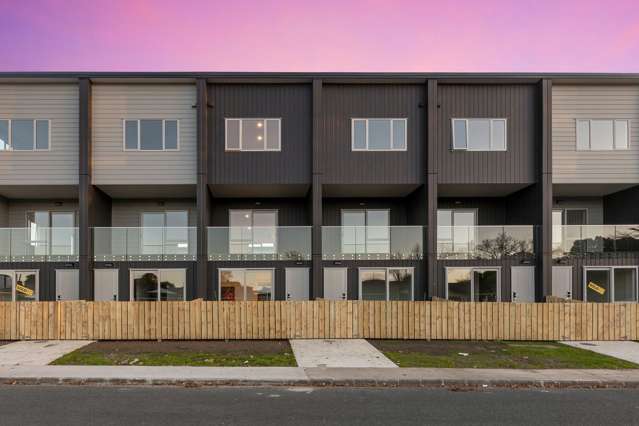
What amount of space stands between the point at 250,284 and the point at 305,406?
998 centimetres

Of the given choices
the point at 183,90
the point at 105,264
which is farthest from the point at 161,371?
the point at 183,90

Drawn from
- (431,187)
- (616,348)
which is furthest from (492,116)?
(616,348)

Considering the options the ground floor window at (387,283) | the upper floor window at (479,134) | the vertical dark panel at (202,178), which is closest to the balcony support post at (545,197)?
the upper floor window at (479,134)

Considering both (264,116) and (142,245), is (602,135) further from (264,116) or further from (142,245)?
(142,245)

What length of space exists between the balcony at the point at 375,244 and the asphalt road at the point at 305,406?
28.4 ft

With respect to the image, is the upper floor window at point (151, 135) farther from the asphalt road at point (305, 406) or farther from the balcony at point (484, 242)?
the balcony at point (484, 242)

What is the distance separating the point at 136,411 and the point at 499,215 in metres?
18.1

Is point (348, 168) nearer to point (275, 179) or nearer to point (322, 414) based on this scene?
point (275, 179)

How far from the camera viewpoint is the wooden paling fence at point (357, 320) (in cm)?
1213

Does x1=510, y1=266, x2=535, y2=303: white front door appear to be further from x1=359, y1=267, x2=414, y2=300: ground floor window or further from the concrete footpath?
the concrete footpath

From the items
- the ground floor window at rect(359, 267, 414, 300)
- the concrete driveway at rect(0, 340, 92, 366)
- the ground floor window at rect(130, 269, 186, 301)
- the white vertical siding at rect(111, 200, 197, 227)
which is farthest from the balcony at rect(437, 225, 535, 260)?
the concrete driveway at rect(0, 340, 92, 366)

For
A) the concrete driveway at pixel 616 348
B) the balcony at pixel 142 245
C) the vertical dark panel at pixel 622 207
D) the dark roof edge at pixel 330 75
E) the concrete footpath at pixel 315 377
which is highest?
the dark roof edge at pixel 330 75

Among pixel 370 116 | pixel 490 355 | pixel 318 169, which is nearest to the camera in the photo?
pixel 490 355

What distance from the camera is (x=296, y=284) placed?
652 inches
